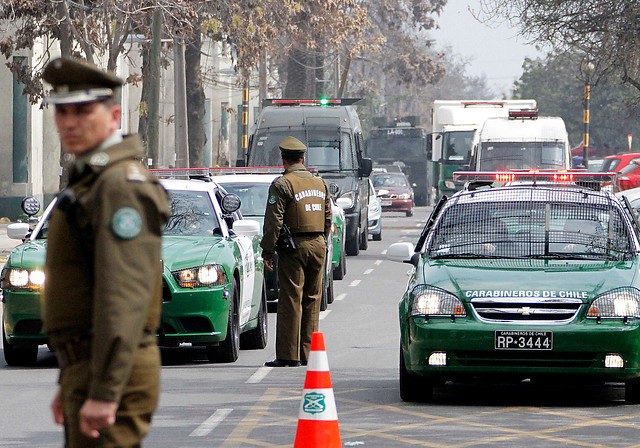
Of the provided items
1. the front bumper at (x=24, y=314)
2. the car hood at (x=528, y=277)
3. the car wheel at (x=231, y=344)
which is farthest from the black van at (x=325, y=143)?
the car hood at (x=528, y=277)

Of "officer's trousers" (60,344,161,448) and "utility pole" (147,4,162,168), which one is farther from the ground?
"utility pole" (147,4,162,168)

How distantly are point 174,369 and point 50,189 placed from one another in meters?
30.5

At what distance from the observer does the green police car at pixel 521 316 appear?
1048 centimetres

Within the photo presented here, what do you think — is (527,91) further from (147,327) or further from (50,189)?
(147,327)

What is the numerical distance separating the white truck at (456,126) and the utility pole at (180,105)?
9.79 meters

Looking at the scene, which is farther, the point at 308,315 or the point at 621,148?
Answer: the point at 621,148

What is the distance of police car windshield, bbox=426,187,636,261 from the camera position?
11.5m

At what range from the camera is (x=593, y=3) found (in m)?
26.5

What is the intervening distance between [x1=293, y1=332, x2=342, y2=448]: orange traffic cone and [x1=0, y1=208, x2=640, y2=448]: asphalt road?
0.99 m

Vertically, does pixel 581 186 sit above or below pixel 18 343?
above

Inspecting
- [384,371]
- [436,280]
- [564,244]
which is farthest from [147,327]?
[384,371]

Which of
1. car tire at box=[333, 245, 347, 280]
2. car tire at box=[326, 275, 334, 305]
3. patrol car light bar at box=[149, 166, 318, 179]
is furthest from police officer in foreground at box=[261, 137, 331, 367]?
car tire at box=[333, 245, 347, 280]

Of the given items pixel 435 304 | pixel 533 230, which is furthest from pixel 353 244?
pixel 435 304

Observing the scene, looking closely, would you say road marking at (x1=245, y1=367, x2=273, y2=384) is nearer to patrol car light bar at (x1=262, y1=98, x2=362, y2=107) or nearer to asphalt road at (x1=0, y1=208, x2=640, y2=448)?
asphalt road at (x1=0, y1=208, x2=640, y2=448)
